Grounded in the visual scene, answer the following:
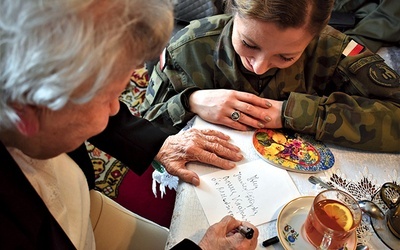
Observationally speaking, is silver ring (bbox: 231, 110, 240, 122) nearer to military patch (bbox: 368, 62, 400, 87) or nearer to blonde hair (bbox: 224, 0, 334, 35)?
blonde hair (bbox: 224, 0, 334, 35)

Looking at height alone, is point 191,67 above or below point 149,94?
above

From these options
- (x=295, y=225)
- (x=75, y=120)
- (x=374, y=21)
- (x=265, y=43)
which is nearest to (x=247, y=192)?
(x=295, y=225)

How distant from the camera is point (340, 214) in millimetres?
933

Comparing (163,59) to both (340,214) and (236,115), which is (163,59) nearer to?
(236,115)

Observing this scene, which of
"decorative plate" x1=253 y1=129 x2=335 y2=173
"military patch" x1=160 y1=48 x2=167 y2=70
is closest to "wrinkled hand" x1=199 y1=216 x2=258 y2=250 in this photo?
"decorative plate" x1=253 y1=129 x2=335 y2=173

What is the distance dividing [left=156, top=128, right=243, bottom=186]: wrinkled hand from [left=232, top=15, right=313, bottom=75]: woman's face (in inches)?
9.5

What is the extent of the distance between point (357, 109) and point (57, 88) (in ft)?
3.09

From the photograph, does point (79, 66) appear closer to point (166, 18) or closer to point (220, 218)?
point (166, 18)

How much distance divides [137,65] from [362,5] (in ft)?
5.54

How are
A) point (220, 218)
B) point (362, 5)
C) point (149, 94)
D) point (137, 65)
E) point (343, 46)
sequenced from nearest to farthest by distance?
point (137, 65), point (220, 218), point (343, 46), point (149, 94), point (362, 5)

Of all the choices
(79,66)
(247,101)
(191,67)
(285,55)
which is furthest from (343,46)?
(79,66)

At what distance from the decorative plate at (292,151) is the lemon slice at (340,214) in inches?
6.6

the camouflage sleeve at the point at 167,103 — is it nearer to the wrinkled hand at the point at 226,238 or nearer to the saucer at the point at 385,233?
the wrinkled hand at the point at 226,238

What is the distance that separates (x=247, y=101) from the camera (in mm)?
1250
